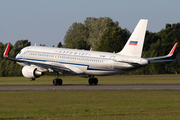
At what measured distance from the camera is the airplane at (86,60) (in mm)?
42781

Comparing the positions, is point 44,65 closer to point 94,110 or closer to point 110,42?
point 94,110

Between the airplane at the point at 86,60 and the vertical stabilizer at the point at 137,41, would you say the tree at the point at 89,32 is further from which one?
the vertical stabilizer at the point at 137,41

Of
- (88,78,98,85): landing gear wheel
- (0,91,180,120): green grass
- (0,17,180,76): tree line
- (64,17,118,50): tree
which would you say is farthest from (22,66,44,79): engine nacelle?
(64,17,118,50): tree

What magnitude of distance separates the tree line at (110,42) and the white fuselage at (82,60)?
44202 millimetres

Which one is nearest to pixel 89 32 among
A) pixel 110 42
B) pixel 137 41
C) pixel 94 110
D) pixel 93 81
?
pixel 110 42

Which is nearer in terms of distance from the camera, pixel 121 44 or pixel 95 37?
pixel 121 44

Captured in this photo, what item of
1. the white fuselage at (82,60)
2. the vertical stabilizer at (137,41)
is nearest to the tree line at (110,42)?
the white fuselage at (82,60)

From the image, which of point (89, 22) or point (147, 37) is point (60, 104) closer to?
point (147, 37)

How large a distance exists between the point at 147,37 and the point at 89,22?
36.4 metres

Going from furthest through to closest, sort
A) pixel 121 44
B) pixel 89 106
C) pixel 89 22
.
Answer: pixel 89 22, pixel 121 44, pixel 89 106

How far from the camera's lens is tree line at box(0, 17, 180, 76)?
102 meters

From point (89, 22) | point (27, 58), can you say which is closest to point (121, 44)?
point (89, 22)

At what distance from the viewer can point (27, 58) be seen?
163 feet

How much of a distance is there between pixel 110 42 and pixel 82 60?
8650cm
